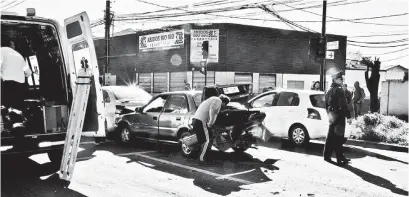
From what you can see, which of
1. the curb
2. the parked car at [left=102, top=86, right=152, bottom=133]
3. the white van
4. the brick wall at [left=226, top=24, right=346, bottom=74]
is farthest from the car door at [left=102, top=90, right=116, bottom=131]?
the brick wall at [left=226, top=24, right=346, bottom=74]

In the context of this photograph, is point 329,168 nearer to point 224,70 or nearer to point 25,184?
point 25,184

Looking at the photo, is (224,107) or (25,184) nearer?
(25,184)

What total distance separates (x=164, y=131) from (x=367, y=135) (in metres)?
5.60

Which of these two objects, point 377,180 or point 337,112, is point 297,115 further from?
point 377,180

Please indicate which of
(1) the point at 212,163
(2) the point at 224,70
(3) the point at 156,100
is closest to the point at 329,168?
(1) the point at 212,163

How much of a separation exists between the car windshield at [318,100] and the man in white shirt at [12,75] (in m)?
6.55

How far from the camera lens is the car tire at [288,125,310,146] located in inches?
360

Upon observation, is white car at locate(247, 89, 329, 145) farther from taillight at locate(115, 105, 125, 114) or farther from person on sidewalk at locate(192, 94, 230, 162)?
taillight at locate(115, 105, 125, 114)

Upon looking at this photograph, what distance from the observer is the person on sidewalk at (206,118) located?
6.94 metres

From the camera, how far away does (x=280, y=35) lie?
26.8 m

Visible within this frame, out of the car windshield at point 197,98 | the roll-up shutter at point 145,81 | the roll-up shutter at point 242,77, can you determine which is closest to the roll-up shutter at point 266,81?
the roll-up shutter at point 242,77

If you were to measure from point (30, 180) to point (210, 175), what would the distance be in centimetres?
292

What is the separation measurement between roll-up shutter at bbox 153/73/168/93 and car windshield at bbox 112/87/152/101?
1506cm

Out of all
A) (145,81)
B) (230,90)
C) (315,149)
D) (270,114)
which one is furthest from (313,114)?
(145,81)
